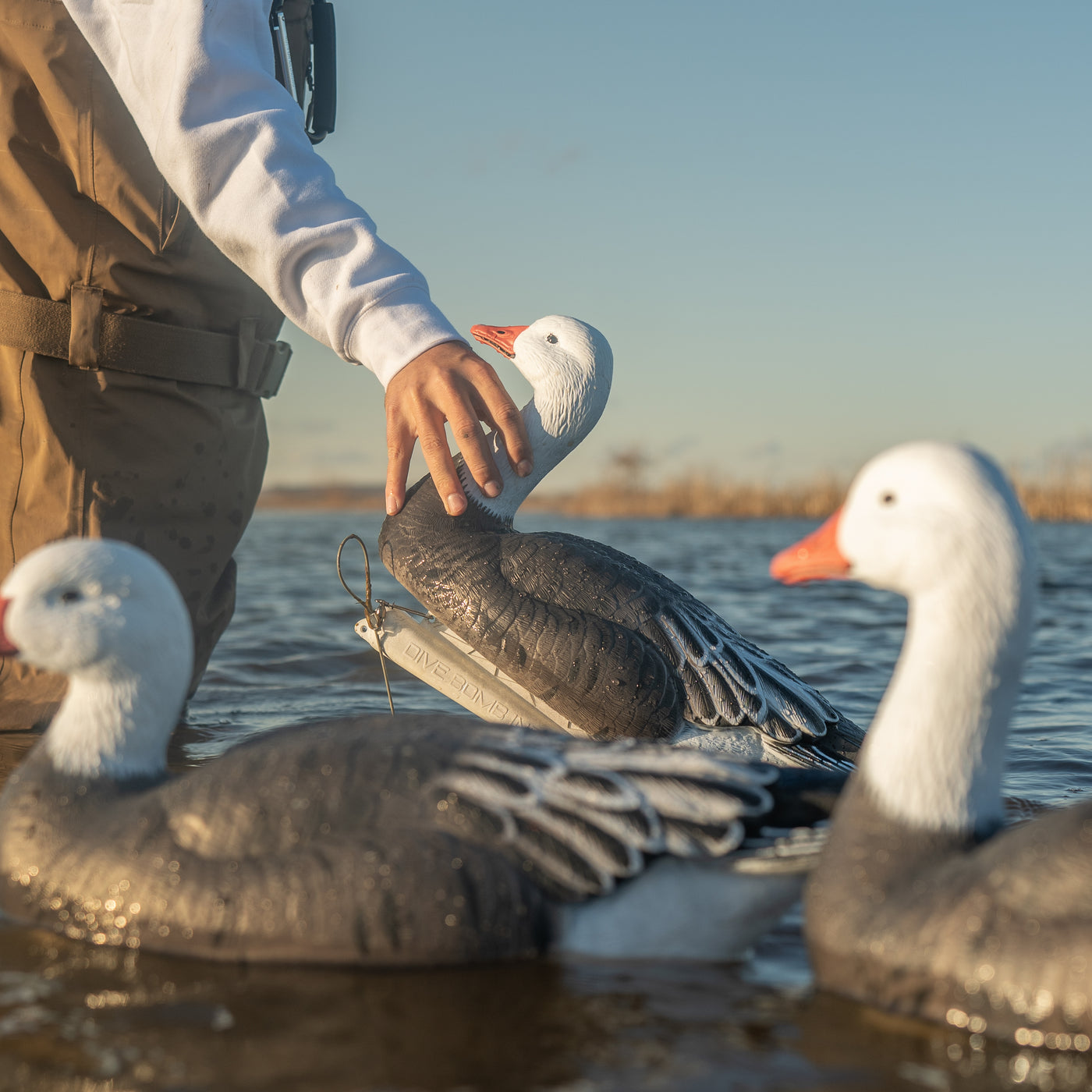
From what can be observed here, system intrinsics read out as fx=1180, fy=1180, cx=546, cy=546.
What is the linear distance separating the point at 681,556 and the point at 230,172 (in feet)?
59.0

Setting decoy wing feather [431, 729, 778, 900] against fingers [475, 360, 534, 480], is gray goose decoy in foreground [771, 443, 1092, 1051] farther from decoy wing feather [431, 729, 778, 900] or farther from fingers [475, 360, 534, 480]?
fingers [475, 360, 534, 480]

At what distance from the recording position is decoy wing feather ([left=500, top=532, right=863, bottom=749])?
4.46 metres

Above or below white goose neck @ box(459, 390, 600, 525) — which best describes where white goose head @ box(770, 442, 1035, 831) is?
below

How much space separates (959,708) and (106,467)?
3884 mm

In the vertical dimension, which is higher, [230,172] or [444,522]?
[230,172]

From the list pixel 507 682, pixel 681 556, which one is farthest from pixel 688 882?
pixel 681 556

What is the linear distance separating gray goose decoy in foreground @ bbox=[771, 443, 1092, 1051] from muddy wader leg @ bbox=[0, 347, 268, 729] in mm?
3571

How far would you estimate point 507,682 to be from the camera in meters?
4.68

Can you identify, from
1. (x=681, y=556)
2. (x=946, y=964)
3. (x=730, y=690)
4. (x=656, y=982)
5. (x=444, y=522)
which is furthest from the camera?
(x=681, y=556)

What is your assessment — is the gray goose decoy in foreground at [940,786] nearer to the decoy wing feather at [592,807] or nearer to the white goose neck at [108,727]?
the decoy wing feather at [592,807]

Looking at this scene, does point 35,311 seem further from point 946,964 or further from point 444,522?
point 946,964

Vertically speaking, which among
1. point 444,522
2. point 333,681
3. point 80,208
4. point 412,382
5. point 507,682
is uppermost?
point 80,208

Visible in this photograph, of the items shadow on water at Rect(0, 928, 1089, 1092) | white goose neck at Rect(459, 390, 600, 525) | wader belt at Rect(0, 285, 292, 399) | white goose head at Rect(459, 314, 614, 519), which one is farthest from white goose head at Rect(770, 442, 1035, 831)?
Result: wader belt at Rect(0, 285, 292, 399)

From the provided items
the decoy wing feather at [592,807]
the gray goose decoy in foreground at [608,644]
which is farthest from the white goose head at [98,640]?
the gray goose decoy in foreground at [608,644]
